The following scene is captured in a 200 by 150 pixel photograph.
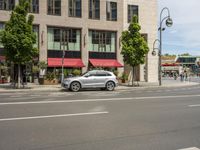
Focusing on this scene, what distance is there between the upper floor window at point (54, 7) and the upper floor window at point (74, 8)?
4.63 feet

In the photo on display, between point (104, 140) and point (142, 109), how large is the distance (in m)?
5.86

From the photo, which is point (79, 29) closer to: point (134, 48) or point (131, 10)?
point (131, 10)

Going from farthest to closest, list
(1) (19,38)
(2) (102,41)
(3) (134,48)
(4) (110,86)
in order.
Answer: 1. (2) (102,41)
2. (3) (134,48)
3. (4) (110,86)
4. (1) (19,38)

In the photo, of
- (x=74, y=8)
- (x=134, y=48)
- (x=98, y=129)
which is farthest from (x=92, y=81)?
(x=98, y=129)

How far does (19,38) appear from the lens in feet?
88.5

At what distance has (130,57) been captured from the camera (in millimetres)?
33625

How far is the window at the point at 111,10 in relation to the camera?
44.0 metres

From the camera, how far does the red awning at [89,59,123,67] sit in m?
41.7

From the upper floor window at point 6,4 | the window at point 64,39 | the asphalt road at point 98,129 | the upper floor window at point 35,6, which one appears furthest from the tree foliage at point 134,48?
the asphalt road at point 98,129

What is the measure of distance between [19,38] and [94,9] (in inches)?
696

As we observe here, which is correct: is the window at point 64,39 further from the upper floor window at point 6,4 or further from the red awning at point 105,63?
the upper floor window at point 6,4

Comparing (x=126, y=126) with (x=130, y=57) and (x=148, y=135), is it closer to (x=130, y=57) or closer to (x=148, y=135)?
(x=148, y=135)

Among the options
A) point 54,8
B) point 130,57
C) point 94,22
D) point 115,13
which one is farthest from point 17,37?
point 115,13

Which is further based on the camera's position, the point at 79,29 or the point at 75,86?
the point at 79,29
